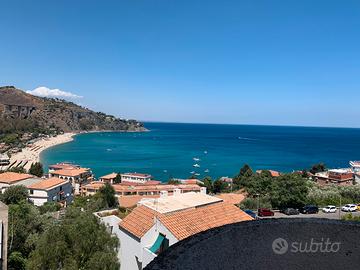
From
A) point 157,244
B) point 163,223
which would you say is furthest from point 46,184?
point 163,223

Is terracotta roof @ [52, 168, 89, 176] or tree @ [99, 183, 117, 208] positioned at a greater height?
tree @ [99, 183, 117, 208]

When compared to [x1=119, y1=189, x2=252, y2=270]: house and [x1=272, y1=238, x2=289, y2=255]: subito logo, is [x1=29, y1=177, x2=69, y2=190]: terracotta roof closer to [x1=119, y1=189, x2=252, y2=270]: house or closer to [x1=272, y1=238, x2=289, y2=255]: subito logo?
[x1=119, y1=189, x2=252, y2=270]: house

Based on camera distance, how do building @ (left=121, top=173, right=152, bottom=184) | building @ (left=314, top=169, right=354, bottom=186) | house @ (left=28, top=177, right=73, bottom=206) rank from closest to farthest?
house @ (left=28, top=177, right=73, bottom=206) < building @ (left=314, top=169, right=354, bottom=186) < building @ (left=121, top=173, right=152, bottom=184)

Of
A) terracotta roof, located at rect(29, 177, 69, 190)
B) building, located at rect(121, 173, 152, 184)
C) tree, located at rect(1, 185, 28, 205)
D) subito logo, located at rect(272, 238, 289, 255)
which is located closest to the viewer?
subito logo, located at rect(272, 238, 289, 255)

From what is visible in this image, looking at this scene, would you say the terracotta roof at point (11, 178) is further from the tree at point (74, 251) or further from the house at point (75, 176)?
the tree at point (74, 251)

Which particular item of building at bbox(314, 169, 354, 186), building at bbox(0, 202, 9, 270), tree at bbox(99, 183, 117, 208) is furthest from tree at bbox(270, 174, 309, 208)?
building at bbox(314, 169, 354, 186)

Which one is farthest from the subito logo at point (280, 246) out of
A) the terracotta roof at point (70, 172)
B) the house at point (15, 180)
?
the terracotta roof at point (70, 172)

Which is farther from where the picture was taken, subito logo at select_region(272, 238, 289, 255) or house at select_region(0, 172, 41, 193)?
house at select_region(0, 172, 41, 193)
